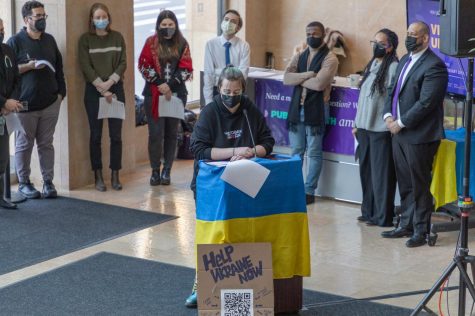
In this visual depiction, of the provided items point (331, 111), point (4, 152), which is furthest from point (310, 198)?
point (4, 152)

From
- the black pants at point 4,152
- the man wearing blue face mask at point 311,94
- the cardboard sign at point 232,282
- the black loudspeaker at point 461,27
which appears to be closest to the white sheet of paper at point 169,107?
the man wearing blue face mask at point 311,94

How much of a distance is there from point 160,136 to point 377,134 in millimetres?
2505

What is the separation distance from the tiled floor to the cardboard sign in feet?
3.32

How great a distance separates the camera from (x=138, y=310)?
233 inches

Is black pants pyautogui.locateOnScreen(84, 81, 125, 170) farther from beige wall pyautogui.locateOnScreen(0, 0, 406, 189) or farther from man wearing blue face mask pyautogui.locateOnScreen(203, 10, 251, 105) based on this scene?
man wearing blue face mask pyautogui.locateOnScreen(203, 10, 251, 105)

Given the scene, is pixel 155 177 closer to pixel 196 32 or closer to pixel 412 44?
pixel 196 32

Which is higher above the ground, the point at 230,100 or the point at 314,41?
the point at 314,41

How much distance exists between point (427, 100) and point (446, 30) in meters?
1.94

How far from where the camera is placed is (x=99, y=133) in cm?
909

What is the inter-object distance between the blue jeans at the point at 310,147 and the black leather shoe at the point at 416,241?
1442mm

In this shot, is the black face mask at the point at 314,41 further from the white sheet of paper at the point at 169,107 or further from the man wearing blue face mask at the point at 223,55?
the white sheet of paper at the point at 169,107

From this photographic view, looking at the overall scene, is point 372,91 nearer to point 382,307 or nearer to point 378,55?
point 378,55

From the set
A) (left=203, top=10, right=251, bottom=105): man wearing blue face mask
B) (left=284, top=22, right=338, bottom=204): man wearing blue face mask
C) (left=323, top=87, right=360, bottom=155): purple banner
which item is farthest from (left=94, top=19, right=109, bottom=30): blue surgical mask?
(left=323, top=87, right=360, bottom=155): purple banner

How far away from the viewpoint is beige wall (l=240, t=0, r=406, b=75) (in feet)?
35.7
